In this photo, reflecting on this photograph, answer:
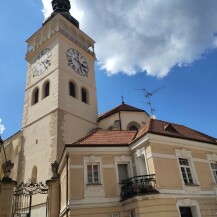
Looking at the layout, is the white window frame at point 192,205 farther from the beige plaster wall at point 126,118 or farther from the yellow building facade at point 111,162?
the beige plaster wall at point 126,118

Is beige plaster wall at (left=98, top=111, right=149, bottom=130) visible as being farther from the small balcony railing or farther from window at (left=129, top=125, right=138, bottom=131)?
the small balcony railing

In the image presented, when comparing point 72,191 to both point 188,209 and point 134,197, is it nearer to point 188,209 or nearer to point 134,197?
point 134,197

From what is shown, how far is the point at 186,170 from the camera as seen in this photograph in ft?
52.9

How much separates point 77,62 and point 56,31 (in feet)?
13.0

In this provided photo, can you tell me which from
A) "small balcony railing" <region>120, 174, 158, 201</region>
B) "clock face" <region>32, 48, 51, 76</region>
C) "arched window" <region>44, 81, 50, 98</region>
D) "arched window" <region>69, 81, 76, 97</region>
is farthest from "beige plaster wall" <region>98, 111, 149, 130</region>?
"small balcony railing" <region>120, 174, 158, 201</region>

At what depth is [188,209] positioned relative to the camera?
1487cm

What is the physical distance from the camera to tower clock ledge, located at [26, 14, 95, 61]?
31.3m

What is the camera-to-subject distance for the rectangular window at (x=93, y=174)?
1557 cm

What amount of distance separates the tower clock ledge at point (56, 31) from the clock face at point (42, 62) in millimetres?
1381

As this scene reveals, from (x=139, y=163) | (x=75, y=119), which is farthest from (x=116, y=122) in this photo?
(x=139, y=163)

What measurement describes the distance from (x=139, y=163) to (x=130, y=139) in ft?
7.43

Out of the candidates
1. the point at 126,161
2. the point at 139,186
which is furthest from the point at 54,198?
the point at 139,186

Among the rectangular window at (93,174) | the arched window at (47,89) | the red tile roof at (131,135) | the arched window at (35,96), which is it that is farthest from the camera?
the arched window at (35,96)

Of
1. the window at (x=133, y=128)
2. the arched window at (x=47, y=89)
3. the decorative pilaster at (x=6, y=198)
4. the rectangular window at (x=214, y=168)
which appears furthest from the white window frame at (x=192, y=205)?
the arched window at (x=47, y=89)
